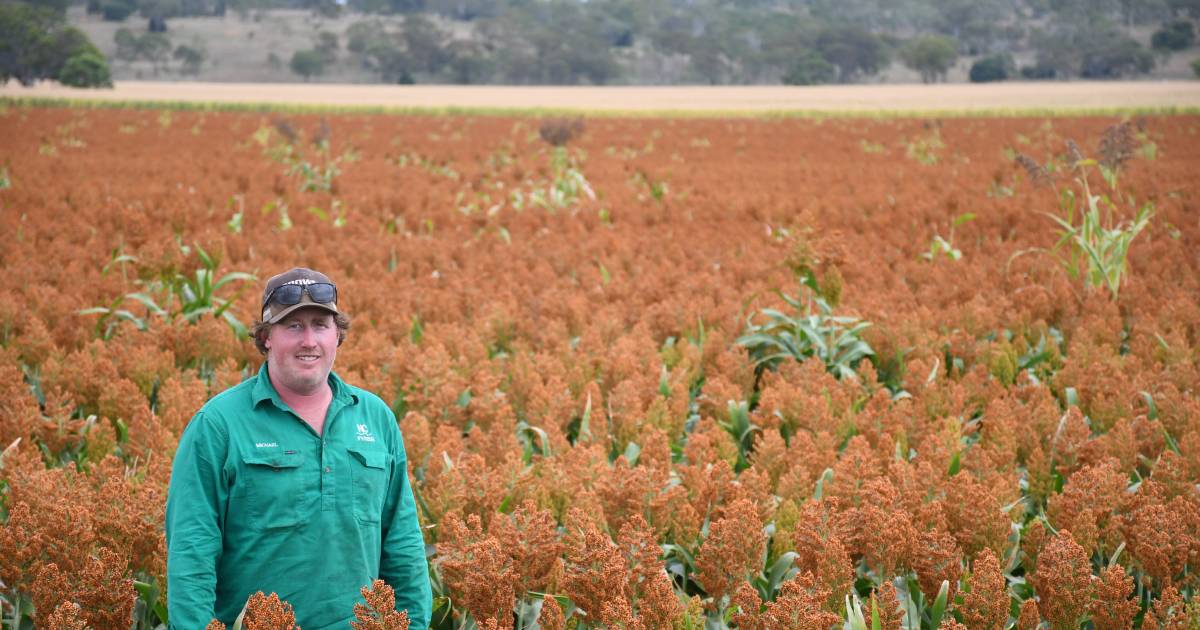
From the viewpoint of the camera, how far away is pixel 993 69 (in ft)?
287

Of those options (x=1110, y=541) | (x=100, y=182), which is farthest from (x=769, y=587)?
(x=100, y=182)

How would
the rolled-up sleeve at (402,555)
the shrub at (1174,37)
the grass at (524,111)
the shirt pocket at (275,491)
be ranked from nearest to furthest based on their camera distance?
the shirt pocket at (275,491)
the rolled-up sleeve at (402,555)
the grass at (524,111)
the shrub at (1174,37)

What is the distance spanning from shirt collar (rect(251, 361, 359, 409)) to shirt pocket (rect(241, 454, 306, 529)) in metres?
0.15

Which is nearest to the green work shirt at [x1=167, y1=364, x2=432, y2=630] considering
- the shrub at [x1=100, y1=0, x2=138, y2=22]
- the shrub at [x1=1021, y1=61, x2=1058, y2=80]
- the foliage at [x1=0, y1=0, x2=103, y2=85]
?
the foliage at [x1=0, y1=0, x2=103, y2=85]

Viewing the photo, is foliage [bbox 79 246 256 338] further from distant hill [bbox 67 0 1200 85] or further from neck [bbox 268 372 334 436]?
distant hill [bbox 67 0 1200 85]

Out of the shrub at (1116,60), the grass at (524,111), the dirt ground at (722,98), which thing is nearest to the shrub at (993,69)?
the shrub at (1116,60)

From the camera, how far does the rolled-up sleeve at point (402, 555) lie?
10.2 ft

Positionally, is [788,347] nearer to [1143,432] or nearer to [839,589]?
[1143,432]

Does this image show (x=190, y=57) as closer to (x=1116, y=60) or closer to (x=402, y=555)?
(x=1116, y=60)

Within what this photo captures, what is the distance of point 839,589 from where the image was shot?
3.25m

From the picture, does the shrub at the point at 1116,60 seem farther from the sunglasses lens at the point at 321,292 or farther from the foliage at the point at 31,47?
the sunglasses lens at the point at 321,292

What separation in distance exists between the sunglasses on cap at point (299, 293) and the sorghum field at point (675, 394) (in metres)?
0.80

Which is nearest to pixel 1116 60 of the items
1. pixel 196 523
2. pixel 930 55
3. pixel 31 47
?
pixel 930 55

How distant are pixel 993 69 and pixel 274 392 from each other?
306ft
